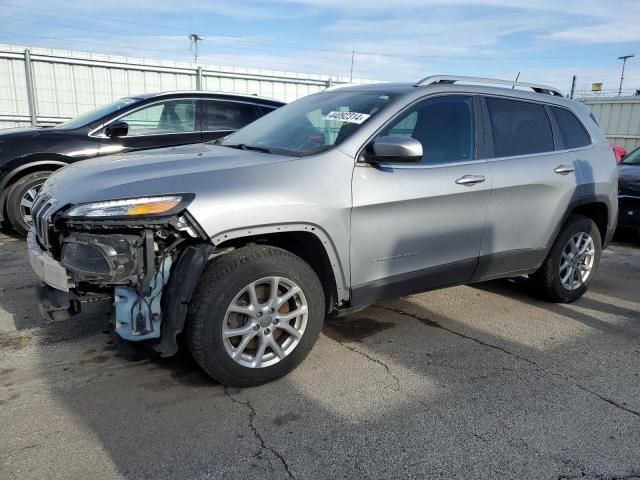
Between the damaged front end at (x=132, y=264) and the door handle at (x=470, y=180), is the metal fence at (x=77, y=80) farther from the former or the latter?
the damaged front end at (x=132, y=264)

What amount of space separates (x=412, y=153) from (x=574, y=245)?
239cm

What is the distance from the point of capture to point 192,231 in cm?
280

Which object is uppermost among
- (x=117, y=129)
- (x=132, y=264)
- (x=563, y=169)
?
(x=117, y=129)

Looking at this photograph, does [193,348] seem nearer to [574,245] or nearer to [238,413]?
[238,413]

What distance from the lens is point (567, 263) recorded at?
A: 4.75m

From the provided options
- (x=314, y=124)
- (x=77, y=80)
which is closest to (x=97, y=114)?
(x=314, y=124)

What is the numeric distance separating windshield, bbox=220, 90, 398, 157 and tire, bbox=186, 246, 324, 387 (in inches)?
31.2

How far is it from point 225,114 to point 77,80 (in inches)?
238

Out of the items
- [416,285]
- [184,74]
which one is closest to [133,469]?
[416,285]

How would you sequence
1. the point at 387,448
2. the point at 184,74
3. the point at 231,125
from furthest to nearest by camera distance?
1. the point at 184,74
2. the point at 231,125
3. the point at 387,448

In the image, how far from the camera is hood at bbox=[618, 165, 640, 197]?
290 inches

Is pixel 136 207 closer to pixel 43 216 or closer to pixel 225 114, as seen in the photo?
pixel 43 216

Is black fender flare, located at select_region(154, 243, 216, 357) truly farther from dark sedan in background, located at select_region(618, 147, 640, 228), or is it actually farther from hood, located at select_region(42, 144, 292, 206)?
dark sedan in background, located at select_region(618, 147, 640, 228)

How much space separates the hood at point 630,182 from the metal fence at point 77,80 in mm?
7980
